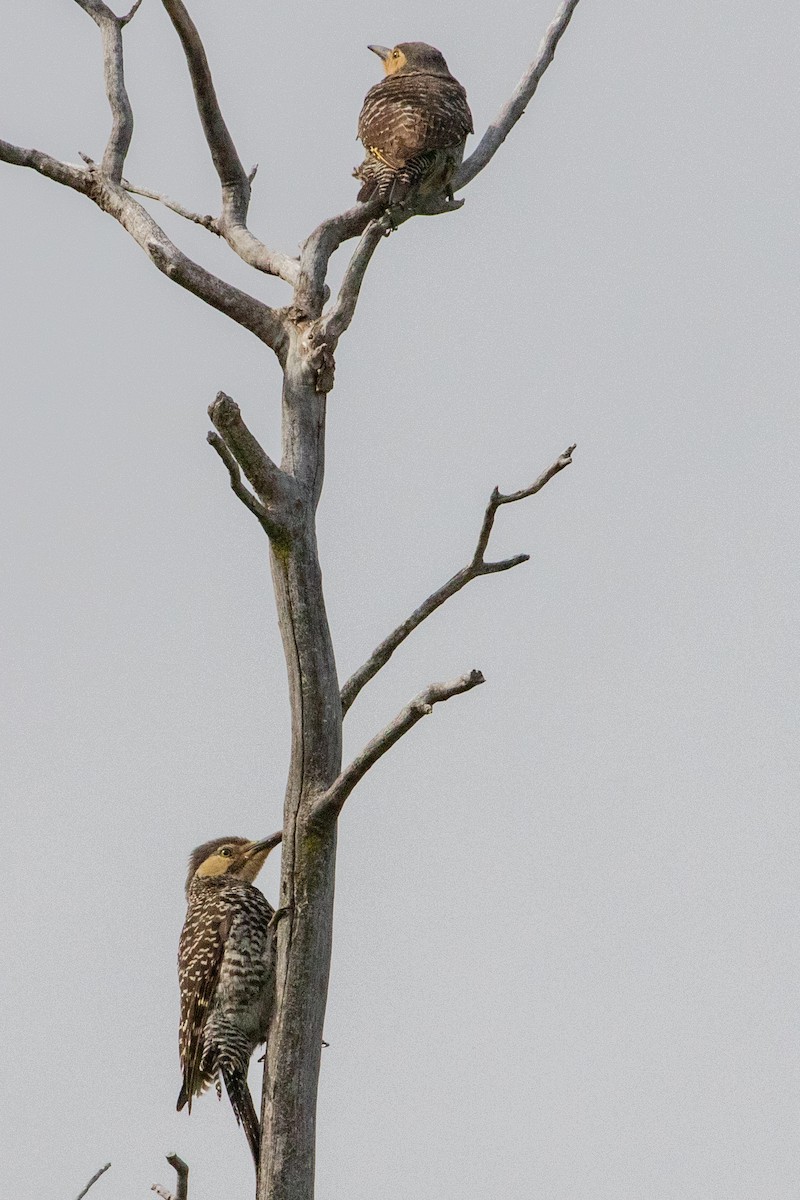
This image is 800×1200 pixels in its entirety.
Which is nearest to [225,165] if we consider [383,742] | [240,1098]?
[383,742]

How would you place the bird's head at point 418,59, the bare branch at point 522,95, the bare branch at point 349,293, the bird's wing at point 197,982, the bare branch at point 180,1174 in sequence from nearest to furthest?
the bare branch at point 180,1174 → the bare branch at point 349,293 → the bird's wing at point 197,982 → the bare branch at point 522,95 → the bird's head at point 418,59

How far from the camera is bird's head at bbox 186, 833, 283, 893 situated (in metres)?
8.18

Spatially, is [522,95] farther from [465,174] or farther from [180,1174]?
[180,1174]

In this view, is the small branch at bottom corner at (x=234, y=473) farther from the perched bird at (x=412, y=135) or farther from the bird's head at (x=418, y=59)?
the bird's head at (x=418, y=59)

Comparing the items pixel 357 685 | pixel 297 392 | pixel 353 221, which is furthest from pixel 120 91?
pixel 357 685

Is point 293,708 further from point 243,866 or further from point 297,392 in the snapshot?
point 243,866

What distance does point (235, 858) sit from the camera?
26.9 feet

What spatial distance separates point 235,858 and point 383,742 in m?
3.44

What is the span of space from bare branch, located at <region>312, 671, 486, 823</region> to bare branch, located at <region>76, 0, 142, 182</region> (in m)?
3.20

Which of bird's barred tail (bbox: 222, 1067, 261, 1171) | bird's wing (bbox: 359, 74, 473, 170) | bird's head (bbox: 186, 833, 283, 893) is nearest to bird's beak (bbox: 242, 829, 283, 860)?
bird's head (bbox: 186, 833, 283, 893)

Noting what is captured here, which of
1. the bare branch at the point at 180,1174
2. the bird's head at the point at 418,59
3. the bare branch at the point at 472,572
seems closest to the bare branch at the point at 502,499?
the bare branch at the point at 472,572

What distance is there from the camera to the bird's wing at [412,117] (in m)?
8.24

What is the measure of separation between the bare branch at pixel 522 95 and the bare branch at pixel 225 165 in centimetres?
136

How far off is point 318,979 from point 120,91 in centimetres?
420
